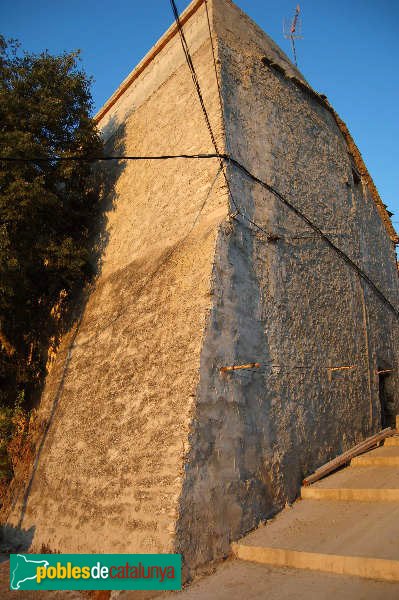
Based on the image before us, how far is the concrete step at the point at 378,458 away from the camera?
17.2 ft

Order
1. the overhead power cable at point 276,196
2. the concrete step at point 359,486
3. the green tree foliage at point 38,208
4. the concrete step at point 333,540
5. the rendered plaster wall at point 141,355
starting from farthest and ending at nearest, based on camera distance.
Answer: the green tree foliage at point 38,208
the overhead power cable at point 276,196
the concrete step at point 359,486
the rendered plaster wall at point 141,355
the concrete step at point 333,540

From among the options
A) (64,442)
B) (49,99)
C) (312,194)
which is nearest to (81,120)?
(49,99)

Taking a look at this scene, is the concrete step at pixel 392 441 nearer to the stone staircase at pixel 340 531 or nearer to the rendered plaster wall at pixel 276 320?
the rendered plaster wall at pixel 276 320

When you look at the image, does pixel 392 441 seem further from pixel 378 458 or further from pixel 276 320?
pixel 276 320

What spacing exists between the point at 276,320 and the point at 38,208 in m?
4.47

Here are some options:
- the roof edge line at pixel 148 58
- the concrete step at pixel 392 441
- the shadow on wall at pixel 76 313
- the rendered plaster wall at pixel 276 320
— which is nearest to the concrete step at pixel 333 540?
the rendered plaster wall at pixel 276 320

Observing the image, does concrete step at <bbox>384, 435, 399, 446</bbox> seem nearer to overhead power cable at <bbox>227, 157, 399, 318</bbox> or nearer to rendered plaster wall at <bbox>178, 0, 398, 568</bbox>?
rendered plaster wall at <bbox>178, 0, 398, 568</bbox>

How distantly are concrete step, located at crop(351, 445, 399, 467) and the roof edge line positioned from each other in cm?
781

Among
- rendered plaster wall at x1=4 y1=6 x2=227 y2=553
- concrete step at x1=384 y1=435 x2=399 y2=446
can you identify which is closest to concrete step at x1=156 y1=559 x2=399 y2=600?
rendered plaster wall at x1=4 y1=6 x2=227 y2=553

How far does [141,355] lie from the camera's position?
4.74m

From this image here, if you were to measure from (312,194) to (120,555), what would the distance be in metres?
6.00

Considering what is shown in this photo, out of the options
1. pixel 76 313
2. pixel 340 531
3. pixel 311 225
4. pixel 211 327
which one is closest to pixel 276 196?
pixel 311 225

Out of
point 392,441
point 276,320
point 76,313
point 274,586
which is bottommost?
point 274,586

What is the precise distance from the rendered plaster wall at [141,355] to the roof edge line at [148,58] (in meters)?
0.27
